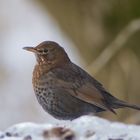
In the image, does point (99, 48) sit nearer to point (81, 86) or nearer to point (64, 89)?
point (81, 86)

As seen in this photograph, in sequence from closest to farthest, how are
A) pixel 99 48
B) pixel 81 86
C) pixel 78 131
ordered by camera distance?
1. pixel 78 131
2. pixel 81 86
3. pixel 99 48

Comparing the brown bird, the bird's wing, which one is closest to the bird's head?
the brown bird

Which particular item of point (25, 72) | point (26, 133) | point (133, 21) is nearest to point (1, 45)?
point (25, 72)

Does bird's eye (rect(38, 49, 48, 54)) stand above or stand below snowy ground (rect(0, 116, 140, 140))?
above

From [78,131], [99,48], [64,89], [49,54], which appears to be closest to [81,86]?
[64,89]

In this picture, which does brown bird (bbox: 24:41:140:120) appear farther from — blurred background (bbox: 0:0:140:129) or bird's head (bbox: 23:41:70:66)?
blurred background (bbox: 0:0:140:129)

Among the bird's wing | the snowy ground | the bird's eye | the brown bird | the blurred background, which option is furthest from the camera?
the blurred background

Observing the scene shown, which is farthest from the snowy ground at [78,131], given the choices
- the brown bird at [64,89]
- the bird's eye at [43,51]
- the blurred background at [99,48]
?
the blurred background at [99,48]
